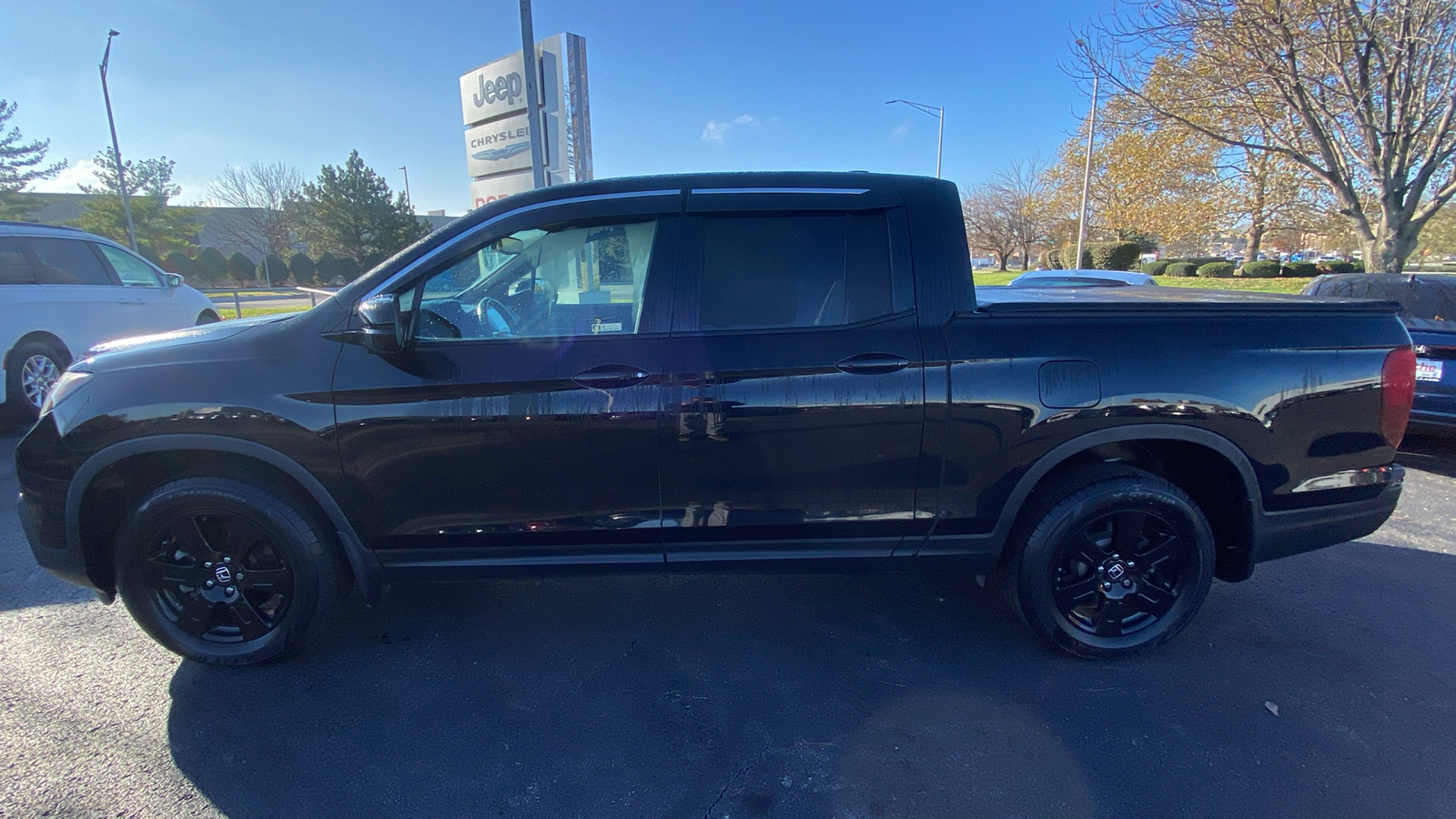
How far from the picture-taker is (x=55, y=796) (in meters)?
2.17

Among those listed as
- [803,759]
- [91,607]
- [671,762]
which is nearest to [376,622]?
[91,607]

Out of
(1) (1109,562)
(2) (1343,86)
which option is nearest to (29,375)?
(1) (1109,562)

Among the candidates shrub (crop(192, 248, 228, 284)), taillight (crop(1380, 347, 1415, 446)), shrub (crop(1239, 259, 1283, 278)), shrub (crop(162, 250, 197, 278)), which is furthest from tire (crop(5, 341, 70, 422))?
shrub (crop(192, 248, 228, 284))

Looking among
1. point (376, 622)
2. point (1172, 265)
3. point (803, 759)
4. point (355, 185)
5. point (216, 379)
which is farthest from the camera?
point (355, 185)

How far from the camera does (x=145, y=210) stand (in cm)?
3738

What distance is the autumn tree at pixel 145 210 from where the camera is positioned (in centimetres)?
3584

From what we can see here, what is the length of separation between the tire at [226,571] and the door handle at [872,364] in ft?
7.14

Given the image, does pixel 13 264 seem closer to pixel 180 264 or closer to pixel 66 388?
pixel 66 388

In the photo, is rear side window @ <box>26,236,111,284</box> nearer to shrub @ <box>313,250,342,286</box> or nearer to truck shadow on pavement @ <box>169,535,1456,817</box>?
truck shadow on pavement @ <box>169,535,1456,817</box>

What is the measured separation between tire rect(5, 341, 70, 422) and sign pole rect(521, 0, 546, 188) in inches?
206

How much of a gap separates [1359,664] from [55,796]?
491cm

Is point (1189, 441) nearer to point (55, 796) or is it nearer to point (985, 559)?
point (985, 559)

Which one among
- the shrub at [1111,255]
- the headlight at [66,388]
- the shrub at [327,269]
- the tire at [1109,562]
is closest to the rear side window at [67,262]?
the headlight at [66,388]

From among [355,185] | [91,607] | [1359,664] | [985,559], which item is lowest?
[1359,664]
